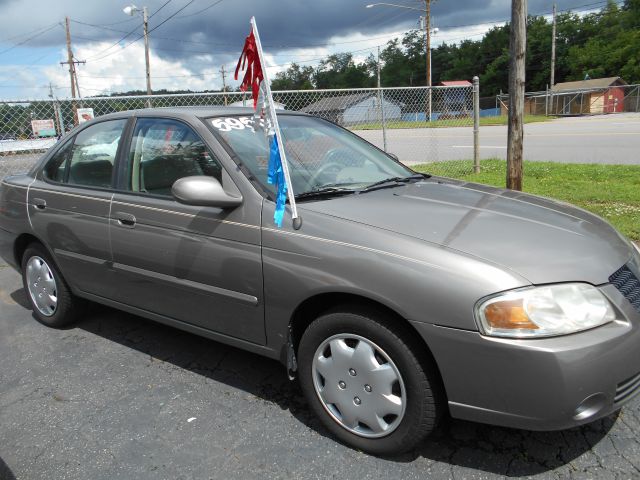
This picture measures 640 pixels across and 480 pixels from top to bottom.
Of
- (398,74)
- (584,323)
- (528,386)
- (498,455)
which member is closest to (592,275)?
(584,323)

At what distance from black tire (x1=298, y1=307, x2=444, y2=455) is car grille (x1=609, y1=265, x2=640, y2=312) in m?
0.88

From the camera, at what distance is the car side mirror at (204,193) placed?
2713mm

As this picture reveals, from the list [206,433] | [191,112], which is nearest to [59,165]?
[191,112]

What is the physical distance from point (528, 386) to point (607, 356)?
0.34 meters

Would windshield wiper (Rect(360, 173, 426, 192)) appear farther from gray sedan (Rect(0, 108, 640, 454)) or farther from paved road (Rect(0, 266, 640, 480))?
paved road (Rect(0, 266, 640, 480))

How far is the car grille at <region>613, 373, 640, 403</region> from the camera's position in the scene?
216 cm

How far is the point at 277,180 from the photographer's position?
8.70 feet

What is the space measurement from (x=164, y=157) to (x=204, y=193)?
2.57 feet

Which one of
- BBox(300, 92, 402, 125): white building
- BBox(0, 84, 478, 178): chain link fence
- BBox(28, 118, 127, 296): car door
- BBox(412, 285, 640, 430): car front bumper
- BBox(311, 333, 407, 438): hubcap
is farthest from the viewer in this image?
BBox(300, 92, 402, 125): white building

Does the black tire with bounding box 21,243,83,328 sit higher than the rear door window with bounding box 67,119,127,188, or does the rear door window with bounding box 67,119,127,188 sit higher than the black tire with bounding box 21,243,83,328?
the rear door window with bounding box 67,119,127,188

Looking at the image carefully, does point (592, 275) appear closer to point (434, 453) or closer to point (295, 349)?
point (434, 453)

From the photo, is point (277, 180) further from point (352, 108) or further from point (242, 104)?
point (352, 108)

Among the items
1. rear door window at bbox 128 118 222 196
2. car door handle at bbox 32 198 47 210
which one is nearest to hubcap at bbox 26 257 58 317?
car door handle at bbox 32 198 47 210

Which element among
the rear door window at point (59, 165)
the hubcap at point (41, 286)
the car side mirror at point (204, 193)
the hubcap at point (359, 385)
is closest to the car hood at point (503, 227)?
the car side mirror at point (204, 193)
